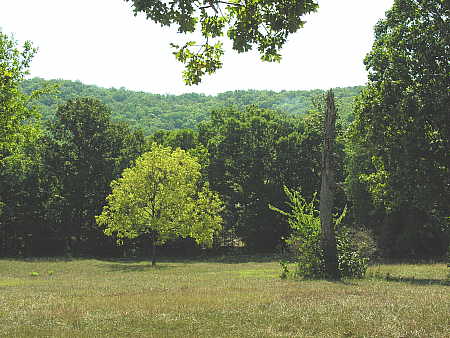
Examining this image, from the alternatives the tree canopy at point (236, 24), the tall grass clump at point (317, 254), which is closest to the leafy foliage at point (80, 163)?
the tall grass clump at point (317, 254)

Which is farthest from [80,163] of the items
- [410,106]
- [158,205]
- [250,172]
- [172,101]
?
[172,101]

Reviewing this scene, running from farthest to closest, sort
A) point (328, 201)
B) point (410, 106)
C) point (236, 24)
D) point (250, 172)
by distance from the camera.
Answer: point (250, 172) < point (410, 106) < point (328, 201) < point (236, 24)

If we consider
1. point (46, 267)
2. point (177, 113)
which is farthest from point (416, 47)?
point (177, 113)

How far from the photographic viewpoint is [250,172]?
60906mm

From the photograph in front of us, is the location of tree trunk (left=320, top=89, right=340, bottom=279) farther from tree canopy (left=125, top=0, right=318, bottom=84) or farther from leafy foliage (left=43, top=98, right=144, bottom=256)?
leafy foliage (left=43, top=98, right=144, bottom=256)

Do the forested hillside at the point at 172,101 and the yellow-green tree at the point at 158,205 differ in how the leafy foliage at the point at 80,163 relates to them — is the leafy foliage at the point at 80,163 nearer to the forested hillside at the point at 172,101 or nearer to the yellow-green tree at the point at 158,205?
the yellow-green tree at the point at 158,205

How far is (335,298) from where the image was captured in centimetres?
1523

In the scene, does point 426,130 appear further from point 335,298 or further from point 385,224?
point 385,224

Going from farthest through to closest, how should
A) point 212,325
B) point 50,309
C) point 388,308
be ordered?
point 50,309
point 388,308
point 212,325

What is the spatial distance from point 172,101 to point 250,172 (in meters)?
67.5

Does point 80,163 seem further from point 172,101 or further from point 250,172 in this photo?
point 172,101

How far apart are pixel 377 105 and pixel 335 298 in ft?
53.1

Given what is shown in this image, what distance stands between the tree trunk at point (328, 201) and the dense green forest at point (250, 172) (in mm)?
321

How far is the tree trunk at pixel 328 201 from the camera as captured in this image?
25938mm
